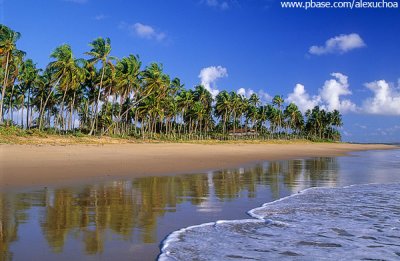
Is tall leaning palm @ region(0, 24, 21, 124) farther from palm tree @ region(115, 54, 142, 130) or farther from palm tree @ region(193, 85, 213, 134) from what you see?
palm tree @ region(193, 85, 213, 134)

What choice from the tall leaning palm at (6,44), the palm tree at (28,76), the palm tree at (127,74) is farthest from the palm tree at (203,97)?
the tall leaning palm at (6,44)

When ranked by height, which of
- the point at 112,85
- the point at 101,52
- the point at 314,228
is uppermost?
the point at 101,52

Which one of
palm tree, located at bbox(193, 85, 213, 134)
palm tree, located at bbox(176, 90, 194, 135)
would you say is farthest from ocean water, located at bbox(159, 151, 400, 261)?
palm tree, located at bbox(193, 85, 213, 134)

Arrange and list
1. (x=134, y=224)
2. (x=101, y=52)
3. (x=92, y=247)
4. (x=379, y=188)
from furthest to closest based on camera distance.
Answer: (x=101, y=52) < (x=379, y=188) < (x=134, y=224) < (x=92, y=247)

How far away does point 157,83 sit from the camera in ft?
181

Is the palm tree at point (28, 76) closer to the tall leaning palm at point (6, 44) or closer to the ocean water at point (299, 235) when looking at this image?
the tall leaning palm at point (6, 44)

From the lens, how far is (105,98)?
2205 inches

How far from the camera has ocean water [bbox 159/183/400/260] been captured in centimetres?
561

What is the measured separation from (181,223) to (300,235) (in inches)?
87.7

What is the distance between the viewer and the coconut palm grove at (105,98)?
44594 mm

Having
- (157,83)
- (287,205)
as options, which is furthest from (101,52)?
(287,205)

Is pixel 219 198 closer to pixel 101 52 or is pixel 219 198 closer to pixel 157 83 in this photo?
pixel 101 52

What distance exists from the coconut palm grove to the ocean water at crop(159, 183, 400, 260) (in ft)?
121

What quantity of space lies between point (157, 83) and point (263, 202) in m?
46.6
